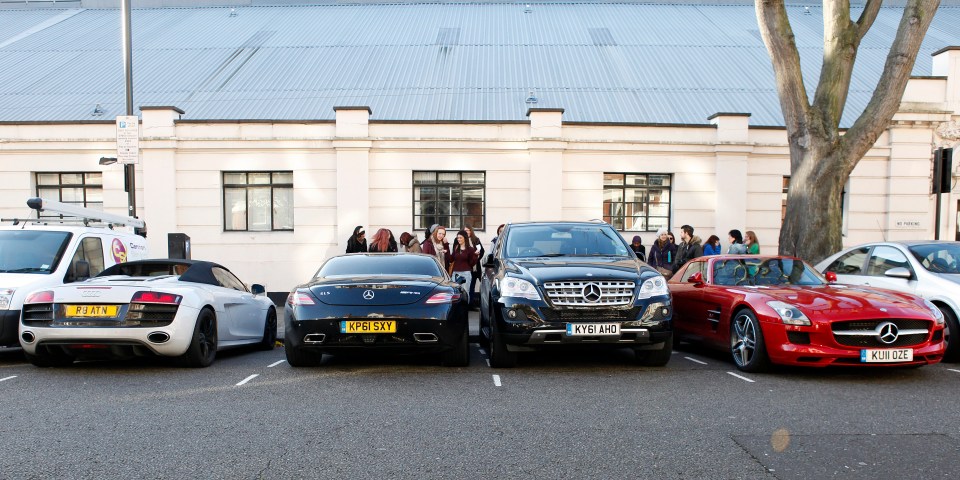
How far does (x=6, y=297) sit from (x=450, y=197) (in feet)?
32.7

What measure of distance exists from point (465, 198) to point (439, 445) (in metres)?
11.9

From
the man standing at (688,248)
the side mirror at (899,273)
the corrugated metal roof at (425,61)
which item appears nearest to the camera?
the side mirror at (899,273)

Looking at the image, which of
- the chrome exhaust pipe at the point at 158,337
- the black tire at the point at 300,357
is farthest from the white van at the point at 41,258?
the black tire at the point at 300,357

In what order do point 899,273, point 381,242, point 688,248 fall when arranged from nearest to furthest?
point 899,273, point 381,242, point 688,248

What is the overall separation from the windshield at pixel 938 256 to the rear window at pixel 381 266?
6138 millimetres

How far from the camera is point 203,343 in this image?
761 centimetres

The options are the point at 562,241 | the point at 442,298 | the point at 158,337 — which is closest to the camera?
the point at 158,337

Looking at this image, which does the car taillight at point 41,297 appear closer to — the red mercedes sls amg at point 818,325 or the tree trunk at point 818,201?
the red mercedes sls amg at point 818,325

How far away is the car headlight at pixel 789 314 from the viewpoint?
262 inches

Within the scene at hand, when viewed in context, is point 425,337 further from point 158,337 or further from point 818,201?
point 818,201

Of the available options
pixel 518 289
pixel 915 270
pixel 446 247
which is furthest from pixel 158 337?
pixel 915 270

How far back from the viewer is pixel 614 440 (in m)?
4.57

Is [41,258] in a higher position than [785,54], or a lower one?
lower

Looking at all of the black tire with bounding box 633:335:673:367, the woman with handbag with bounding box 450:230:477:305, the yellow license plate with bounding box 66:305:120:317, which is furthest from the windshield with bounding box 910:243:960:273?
the yellow license plate with bounding box 66:305:120:317
